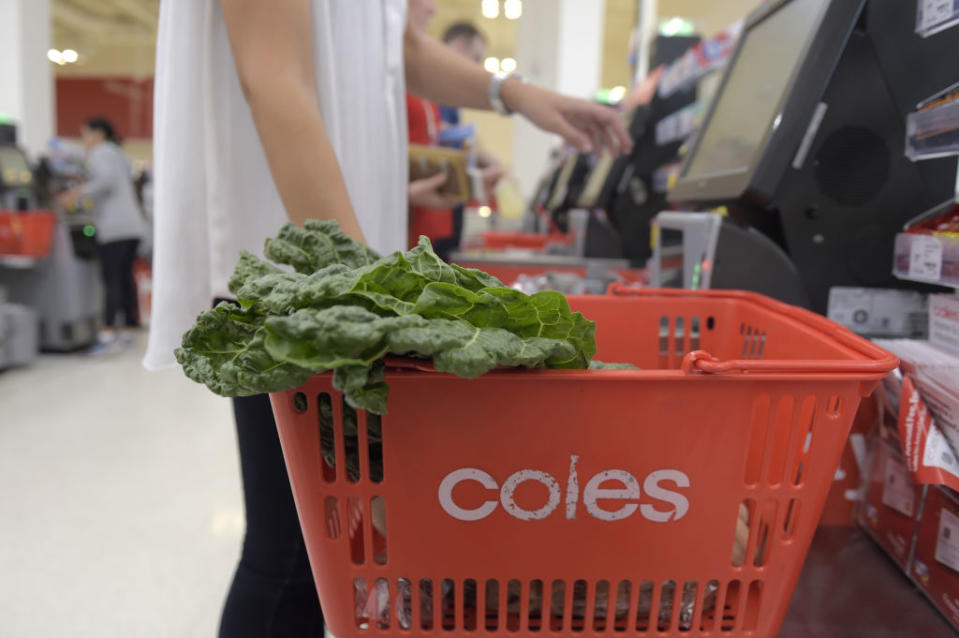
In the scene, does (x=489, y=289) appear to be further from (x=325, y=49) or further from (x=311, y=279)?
(x=325, y=49)

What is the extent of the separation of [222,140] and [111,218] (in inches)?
193

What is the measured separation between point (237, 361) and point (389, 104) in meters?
0.73

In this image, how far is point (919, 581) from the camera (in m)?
0.80

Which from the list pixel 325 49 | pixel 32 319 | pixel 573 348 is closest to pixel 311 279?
pixel 573 348

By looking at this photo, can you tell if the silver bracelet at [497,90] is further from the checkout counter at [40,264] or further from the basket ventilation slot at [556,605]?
the checkout counter at [40,264]

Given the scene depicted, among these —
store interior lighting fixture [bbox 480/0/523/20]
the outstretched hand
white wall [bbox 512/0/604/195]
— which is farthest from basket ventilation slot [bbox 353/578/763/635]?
store interior lighting fixture [bbox 480/0/523/20]

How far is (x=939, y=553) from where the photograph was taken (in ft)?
2.49

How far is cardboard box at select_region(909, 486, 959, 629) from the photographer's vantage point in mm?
736

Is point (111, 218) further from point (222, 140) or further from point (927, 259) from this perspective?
point (927, 259)

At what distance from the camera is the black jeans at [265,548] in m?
0.94

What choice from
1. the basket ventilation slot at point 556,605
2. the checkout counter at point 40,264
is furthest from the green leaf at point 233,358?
the checkout counter at point 40,264

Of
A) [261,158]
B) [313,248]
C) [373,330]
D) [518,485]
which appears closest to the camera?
[373,330]

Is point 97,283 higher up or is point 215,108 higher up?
point 215,108

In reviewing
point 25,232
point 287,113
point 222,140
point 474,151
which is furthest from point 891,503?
point 25,232
